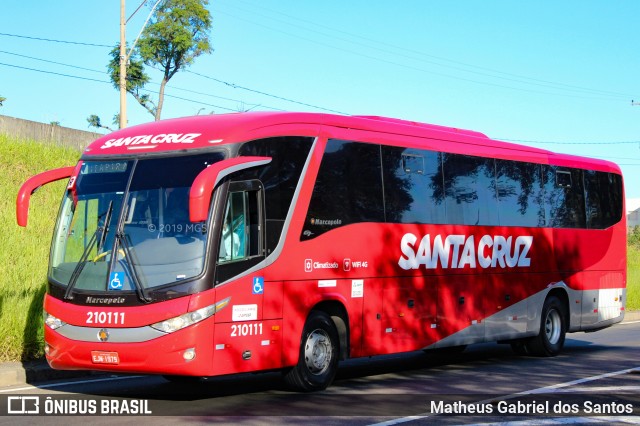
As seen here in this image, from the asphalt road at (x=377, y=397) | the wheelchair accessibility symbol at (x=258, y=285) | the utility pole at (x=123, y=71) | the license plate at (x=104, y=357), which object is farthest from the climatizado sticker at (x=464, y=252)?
the utility pole at (x=123, y=71)

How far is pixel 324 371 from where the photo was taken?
40.4 ft

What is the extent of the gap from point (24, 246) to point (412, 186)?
28.6ft

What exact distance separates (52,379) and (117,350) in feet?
9.74

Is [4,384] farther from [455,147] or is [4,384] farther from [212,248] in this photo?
[455,147]

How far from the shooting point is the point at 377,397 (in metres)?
11.5

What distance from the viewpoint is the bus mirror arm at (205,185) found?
9.88 meters

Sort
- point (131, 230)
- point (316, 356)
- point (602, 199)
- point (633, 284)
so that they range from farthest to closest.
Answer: point (633, 284) < point (602, 199) < point (316, 356) < point (131, 230)

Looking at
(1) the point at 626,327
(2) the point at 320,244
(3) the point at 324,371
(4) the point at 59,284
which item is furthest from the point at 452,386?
(1) the point at 626,327

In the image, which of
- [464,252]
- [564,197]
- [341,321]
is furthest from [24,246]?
[564,197]

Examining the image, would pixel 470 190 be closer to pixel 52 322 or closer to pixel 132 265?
pixel 132 265

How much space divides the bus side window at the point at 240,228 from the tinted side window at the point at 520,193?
6313 mm

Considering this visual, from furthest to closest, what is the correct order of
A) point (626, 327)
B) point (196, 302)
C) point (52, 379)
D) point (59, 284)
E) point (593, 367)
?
point (626, 327) → point (593, 367) → point (52, 379) → point (59, 284) → point (196, 302)

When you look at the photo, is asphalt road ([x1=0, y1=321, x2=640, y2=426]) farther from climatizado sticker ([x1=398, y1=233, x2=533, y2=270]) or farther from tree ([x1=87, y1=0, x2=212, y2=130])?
tree ([x1=87, y1=0, x2=212, y2=130])

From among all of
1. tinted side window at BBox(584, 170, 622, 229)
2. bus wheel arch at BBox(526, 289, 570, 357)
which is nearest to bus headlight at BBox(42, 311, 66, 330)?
bus wheel arch at BBox(526, 289, 570, 357)
